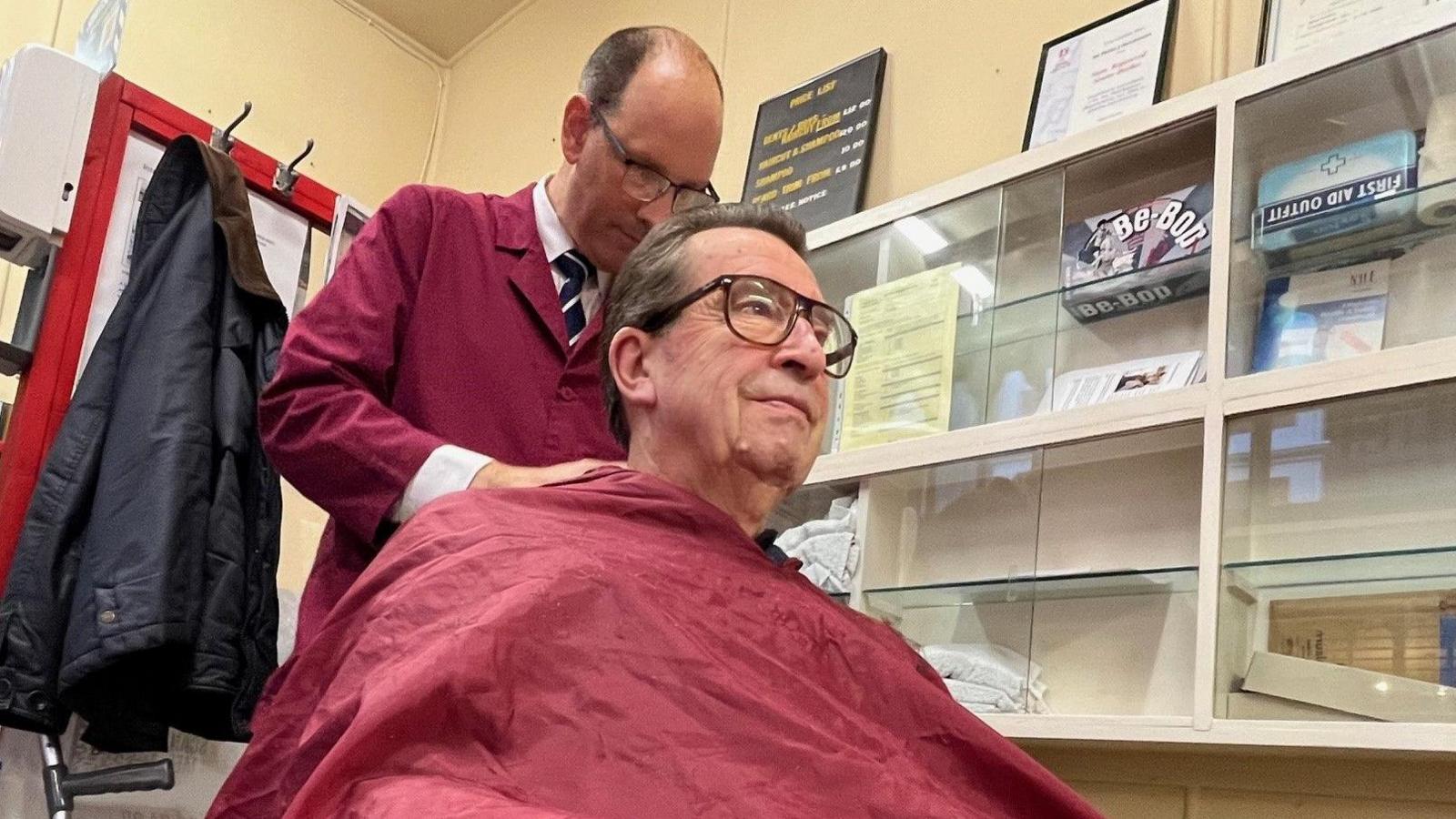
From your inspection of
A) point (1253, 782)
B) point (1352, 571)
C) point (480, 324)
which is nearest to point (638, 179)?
point (480, 324)

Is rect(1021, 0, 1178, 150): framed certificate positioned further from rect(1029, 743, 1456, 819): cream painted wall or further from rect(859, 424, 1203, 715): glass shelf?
rect(1029, 743, 1456, 819): cream painted wall

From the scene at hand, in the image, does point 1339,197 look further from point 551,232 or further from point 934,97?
point 551,232

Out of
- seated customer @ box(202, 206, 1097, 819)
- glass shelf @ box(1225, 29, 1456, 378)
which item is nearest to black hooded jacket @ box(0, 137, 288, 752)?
seated customer @ box(202, 206, 1097, 819)

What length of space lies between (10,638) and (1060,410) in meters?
1.56

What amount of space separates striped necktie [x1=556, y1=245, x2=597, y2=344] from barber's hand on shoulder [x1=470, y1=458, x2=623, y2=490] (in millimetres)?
347

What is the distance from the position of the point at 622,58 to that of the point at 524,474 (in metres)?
0.66

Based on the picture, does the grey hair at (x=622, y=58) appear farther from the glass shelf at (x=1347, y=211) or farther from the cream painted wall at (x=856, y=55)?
the cream painted wall at (x=856, y=55)

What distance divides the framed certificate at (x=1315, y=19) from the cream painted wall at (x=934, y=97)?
0.09 m

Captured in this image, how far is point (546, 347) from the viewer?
5.38 feet

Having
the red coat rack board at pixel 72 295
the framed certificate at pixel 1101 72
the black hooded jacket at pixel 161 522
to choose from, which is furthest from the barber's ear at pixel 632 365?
Result: the framed certificate at pixel 1101 72

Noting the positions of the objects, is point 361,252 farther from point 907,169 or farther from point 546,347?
point 907,169

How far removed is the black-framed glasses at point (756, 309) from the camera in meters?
1.38

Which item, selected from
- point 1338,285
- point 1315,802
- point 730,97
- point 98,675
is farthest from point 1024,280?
point 98,675

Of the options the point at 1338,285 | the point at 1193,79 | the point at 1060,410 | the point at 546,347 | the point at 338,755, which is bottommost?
the point at 338,755
